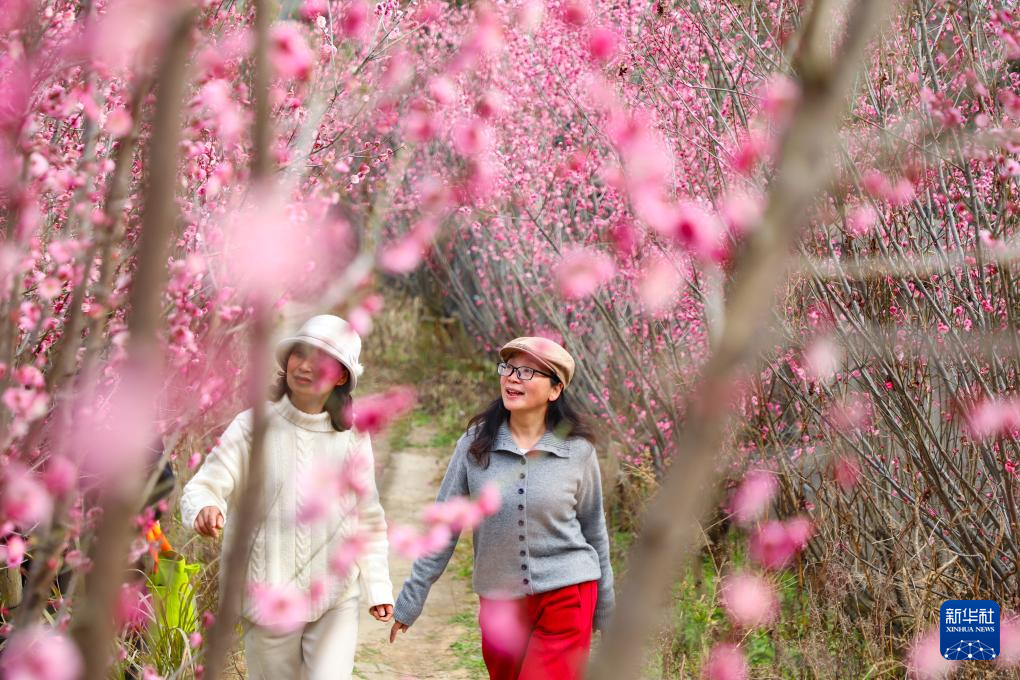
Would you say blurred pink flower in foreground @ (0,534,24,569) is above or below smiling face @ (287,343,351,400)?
below

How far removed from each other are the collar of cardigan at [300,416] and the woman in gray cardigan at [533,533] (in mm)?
561

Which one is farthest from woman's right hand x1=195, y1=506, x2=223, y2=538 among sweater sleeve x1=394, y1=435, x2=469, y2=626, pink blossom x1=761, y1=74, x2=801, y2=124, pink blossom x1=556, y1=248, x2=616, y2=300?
pink blossom x1=556, y1=248, x2=616, y2=300

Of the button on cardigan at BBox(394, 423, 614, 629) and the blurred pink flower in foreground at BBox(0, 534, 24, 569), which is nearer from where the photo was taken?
the blurred pink flower in foreground at BBox(0, 534, 24, 569)

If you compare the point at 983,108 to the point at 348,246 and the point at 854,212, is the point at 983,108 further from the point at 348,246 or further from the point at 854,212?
the point at 348,246

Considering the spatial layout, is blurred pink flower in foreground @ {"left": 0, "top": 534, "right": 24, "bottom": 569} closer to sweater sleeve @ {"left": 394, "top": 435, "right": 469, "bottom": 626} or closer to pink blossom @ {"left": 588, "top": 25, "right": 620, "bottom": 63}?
sweater sleeve @ {"left": 394, "top": 435, "right": 469, "bottom": 626}

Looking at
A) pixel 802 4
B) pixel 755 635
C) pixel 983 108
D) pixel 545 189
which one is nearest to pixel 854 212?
pixel 983 108

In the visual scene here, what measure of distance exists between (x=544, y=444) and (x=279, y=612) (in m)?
1.20

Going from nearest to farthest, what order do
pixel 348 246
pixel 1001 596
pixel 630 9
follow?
1. pixel 1001 596
2. pixel 630 9
3. pixel 348 246

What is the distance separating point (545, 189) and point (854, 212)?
291 centimetres

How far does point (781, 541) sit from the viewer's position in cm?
523

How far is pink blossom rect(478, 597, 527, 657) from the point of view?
352cm

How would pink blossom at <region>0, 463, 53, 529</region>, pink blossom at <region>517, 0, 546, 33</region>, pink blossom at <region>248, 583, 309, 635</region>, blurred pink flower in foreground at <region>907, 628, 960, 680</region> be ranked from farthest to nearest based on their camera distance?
pink blossom at <region>517, 0, 546, 33</region> → blurred pink flower in foreground at <region>907, 628, 960, 680</region> → pink blossom at <region>248, 583, 309, 635</region> → pink blossom at <region>0, 463, 53, 529</region>

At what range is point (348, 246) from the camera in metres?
13.9

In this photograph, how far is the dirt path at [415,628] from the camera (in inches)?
212
